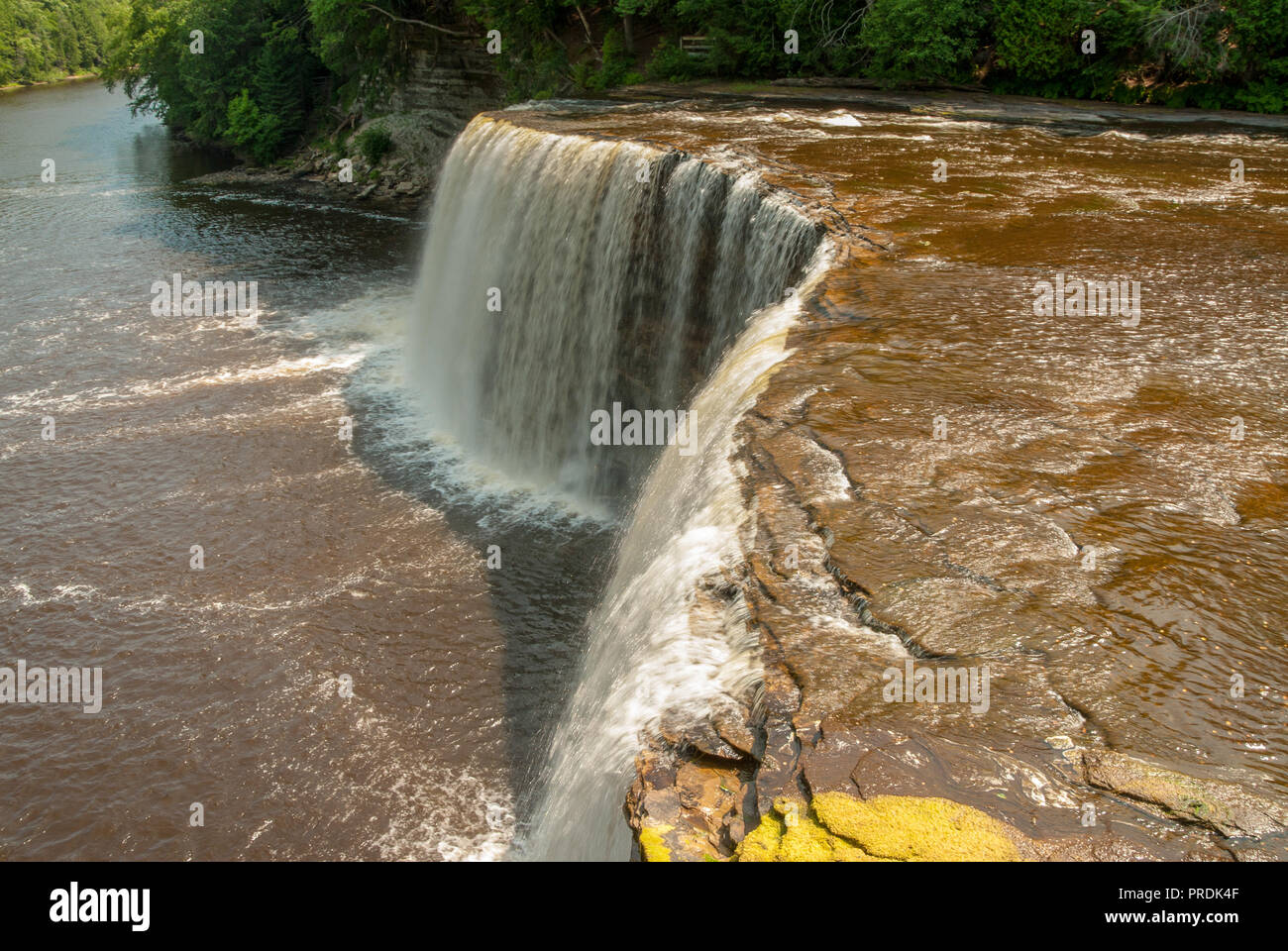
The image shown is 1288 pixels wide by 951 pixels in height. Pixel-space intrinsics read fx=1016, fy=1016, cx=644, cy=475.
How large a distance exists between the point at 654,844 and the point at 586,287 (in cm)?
996

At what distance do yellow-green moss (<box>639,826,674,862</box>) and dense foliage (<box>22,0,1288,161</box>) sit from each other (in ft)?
57.8

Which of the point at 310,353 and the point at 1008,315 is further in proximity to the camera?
the point at 310,353

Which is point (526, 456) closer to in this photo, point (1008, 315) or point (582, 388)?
point (582, 388)

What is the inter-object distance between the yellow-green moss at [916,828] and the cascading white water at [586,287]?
6836 millimetres

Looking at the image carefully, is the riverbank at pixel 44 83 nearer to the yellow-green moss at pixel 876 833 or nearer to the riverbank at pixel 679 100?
the riverbank at pixel 679 100

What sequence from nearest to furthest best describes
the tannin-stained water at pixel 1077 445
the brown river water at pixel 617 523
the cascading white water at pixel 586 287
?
1. the tannin-stained water at pixel 1077 445
2. the brown river water at pixel 617 523
3. the cascading white water at pixel 586 287

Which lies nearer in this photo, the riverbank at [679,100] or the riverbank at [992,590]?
the riverbank at [992,590]

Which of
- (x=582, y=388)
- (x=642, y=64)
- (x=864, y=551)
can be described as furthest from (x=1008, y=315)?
(x=642, y=64)

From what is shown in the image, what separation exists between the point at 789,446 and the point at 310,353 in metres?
14.4

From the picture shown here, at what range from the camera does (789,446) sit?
6176mm

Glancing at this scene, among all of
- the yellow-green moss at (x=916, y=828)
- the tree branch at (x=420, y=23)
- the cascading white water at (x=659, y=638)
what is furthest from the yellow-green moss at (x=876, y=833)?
the tree branch at (x=420, y=23)

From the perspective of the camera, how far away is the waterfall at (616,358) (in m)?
4.99

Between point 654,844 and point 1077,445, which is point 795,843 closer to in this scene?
point 654,844

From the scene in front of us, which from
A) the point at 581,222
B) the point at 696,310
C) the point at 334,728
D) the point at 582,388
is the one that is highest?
the point at 581,222
